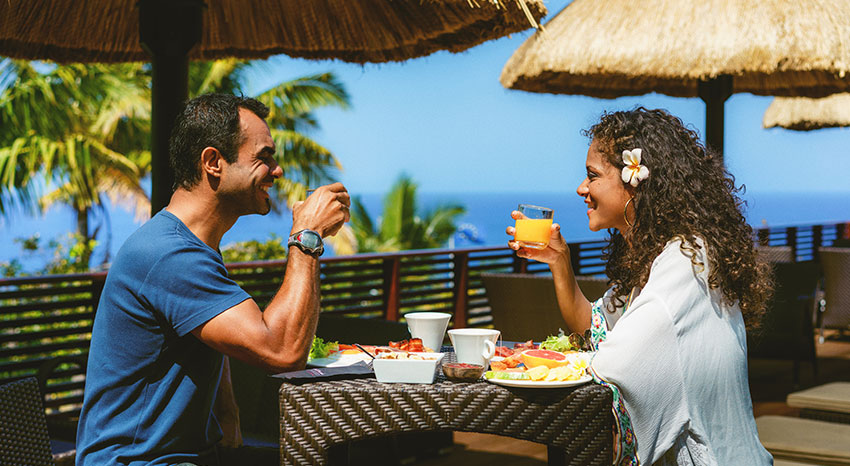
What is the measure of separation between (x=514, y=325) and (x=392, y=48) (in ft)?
5.37

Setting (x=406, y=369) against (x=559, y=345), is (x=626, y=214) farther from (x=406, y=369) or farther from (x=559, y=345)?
(x=406, y=369)

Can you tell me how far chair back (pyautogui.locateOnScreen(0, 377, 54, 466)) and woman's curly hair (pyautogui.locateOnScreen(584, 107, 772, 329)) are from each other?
143 cm

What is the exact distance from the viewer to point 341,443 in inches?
71.7

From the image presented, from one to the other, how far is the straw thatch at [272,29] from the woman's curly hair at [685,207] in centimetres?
157

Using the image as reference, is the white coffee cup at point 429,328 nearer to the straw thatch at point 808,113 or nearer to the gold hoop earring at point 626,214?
the gold hoop earring at point 626,214

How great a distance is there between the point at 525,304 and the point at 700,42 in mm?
1743

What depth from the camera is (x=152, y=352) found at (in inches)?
68.3

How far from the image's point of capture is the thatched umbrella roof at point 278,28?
3.63 m

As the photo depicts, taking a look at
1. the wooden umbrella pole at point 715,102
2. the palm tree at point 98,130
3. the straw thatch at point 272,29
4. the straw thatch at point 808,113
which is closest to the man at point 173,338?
the straw thatch at point 272,29

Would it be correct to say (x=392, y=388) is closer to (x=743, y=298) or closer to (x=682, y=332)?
(x=682, y=332)

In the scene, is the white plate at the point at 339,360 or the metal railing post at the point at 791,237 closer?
the white plate at the point at 339,360

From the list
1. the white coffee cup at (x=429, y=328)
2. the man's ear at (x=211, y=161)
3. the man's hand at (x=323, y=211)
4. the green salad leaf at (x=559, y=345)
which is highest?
the man's ear at (x=211, y=161)

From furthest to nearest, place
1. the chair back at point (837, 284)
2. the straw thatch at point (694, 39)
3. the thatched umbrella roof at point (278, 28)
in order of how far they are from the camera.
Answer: the chair back at point (837, 284)
the straw thatch at point (694, 39)
the thatched umbrella roof at point (278, 28)

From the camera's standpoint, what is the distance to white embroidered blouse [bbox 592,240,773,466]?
180cm
